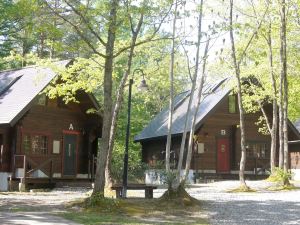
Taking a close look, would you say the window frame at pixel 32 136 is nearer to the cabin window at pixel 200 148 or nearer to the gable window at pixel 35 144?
the gable window at pixel 35 144

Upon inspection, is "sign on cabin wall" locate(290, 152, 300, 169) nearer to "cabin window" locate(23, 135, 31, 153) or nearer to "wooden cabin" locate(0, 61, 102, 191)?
"wooden cabin" locate(0, 61, 102, 191)

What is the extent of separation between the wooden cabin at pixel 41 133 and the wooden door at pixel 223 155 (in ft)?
31.2

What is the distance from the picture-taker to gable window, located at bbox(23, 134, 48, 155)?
1020 inches

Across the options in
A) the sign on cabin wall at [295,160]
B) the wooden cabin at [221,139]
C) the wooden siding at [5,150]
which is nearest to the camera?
the wooden siding at [5,150]

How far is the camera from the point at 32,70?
1101 inches

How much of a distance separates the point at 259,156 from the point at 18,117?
1909 centimetres

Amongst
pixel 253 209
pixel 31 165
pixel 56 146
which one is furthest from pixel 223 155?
pixel 253 209

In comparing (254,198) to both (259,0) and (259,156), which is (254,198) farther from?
(259,156)

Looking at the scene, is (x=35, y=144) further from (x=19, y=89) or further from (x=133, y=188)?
(x=133, y=188)

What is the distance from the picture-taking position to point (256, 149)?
35.9 metres

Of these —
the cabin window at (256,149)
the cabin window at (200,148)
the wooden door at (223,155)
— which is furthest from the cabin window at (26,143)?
the cabin window at (256,149)

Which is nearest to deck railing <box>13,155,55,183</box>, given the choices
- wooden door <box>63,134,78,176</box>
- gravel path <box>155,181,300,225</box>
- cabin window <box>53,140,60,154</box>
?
cabin window <box>53,140,60,154</box>

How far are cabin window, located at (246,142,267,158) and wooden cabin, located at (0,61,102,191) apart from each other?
11908mm

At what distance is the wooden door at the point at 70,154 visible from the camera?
91.1ft
